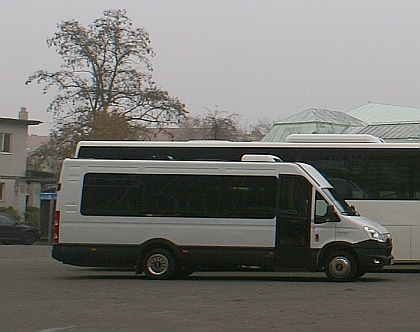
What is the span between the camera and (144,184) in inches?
762

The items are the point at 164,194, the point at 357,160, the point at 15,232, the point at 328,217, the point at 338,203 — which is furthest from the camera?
the point at 15,232

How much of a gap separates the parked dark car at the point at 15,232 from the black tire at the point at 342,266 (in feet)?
83.3

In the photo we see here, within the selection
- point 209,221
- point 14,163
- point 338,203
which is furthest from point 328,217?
point 14,163

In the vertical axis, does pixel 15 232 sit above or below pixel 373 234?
below

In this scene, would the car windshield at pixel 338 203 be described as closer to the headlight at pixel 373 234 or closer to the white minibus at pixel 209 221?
the white minibus at pixel 209 221

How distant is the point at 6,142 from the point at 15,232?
18514 millimetres

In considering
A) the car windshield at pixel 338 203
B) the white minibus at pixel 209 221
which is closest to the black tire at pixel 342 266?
the white minibus at pixel 209 221

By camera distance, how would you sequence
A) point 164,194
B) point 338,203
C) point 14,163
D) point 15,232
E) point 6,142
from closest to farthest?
point 338,203, point 164,194, point 15,232, point 14,163, point 6,142

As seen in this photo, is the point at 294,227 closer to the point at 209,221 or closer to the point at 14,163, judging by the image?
the point at 209,221

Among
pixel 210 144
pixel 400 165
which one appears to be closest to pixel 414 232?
pixel 400 165

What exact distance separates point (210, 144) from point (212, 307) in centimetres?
878

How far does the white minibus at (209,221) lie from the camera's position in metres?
18.7

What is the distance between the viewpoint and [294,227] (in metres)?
18.8

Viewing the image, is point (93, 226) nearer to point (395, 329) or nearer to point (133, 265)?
point (133, 265)
